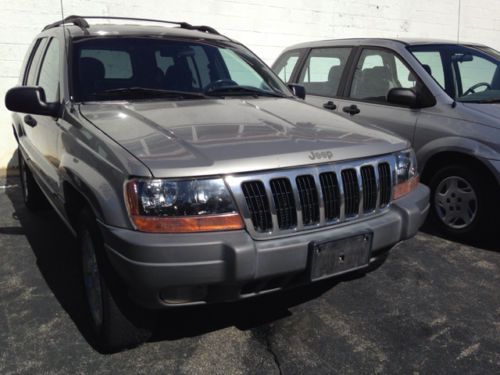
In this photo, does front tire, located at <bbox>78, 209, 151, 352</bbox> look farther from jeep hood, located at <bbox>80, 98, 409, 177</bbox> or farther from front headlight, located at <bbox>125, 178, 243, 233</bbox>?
jeep hood, located at <bbox>80, 98, 409, 177</bbox>

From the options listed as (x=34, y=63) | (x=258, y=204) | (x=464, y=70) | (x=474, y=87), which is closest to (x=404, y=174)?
(x=258, y=204)

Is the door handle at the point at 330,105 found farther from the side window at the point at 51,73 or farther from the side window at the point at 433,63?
the side window at the point at 51,73

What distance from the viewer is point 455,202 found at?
13.5ft

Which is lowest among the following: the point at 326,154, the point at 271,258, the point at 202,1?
the point at 271,258

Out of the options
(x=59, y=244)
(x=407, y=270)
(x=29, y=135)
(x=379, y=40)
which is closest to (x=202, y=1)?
(x=379, y=40)

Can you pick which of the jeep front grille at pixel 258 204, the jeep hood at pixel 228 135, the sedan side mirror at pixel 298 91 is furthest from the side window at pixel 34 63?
the jeep front grille at pixel 258 204

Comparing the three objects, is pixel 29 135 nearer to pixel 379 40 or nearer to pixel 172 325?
pixel 172 325

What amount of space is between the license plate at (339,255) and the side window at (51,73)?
209 centimetres

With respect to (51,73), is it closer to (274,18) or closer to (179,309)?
(179,309)

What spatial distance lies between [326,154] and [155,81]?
152 centimetres

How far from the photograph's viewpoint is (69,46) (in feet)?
10.8

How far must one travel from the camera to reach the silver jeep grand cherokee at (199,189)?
211cm

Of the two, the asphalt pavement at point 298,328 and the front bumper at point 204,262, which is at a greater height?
the front bumper at point 204,262

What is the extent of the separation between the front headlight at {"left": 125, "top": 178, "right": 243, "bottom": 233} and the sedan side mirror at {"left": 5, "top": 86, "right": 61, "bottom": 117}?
1.30 meters
